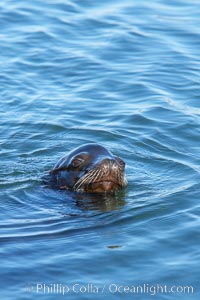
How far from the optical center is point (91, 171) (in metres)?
11.7

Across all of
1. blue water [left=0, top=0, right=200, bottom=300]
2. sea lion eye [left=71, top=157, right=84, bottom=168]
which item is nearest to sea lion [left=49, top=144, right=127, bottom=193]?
sea lion eye [left=71, top=157, right=84, bottom=168]

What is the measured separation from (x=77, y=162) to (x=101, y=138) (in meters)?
2.39

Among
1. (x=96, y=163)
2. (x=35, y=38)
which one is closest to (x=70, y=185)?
(x=96, y=163)

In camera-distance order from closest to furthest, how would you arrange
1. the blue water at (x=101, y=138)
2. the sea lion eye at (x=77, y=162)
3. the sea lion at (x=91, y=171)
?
the blue water at (x=101, y=138)
the sea lion at (x=91, y=171)
the sea lion eye at (x=77, y=162)

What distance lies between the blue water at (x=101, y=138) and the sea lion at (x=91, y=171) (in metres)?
0.14

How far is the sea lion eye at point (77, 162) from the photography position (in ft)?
39.1

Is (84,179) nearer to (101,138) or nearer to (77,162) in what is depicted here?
(77,162)

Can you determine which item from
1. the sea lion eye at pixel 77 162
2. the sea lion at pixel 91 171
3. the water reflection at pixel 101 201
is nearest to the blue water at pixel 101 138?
the water reflection at pixel 101 201

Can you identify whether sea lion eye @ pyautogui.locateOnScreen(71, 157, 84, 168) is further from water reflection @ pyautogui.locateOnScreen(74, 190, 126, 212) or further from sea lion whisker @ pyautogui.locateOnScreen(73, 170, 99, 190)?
water reflection @ pyautogui.locateOnScreen(74, 190, 126, 212)

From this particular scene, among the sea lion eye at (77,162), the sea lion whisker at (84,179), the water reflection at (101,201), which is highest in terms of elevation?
the sea lion eye at (77,162)

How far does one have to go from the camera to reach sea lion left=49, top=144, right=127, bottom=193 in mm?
11672

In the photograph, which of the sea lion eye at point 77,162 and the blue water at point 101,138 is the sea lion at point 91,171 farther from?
the blue water at point 101,138

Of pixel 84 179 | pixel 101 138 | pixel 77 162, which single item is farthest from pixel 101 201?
pixel 101 138

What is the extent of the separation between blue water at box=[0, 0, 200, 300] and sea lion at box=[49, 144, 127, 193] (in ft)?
0.47
